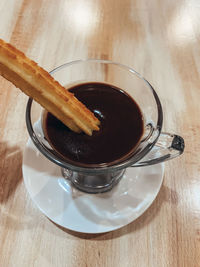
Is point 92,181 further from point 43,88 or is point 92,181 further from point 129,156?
point 43,88

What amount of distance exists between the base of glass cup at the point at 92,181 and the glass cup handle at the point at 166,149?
0.10m

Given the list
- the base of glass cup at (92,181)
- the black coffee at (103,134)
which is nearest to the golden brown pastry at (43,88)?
the black coffee at (103,134)

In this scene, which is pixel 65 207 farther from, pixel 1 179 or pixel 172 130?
pixel 172 130

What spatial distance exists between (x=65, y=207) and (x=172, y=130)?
1.25 feet

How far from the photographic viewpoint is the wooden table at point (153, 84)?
1.92 feet

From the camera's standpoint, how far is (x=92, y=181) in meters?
0.67

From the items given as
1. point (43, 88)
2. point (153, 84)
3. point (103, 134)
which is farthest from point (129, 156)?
point (153, 84)

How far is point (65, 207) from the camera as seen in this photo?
2.00ft

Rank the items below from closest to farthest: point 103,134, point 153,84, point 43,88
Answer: point 43,88
point 103,134
point 153,84

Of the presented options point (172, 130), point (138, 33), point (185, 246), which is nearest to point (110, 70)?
point (172, 130)

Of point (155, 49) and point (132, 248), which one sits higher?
point (155, 49)

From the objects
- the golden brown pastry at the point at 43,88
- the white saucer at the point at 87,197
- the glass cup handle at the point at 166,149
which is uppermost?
the golden brown pastry at the point at 43,88

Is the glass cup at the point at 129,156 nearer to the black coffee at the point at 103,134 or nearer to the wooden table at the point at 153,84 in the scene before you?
the black coffee at the point at 103,134

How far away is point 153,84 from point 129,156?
383mm
